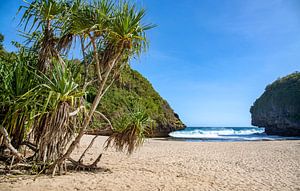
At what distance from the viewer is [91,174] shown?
226 inches

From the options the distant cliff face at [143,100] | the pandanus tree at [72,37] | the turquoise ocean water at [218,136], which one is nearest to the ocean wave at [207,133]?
the turquoise ocean water at [218,136]

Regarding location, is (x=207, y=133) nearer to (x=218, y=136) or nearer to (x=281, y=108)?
(x=218, y=136)

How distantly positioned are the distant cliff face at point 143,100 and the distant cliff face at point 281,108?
20.7 m

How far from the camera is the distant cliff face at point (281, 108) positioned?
1801 inches

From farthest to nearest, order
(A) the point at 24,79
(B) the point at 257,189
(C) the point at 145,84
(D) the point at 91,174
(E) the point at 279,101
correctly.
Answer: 1. (E) the point at 279,101
2. (C) the point at 145,84
3. (D) the point at 91,174
4. (B) the point at 257,189
5. (A) the point at 24,79

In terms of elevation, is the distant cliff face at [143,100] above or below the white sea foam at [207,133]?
above

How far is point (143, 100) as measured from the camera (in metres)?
26.0

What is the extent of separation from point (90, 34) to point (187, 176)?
401 centimetres

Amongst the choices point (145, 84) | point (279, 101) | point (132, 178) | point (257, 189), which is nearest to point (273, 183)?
point (257, 189)

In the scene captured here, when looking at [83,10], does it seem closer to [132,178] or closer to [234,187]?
[132,178]

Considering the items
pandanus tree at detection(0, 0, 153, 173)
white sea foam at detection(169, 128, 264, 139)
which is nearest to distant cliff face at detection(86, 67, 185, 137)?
white sea foam at detection(169, 128, 264, 139)

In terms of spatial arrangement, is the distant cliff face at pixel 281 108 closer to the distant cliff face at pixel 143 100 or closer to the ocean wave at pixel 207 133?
the ocean wave at pixel 207 133

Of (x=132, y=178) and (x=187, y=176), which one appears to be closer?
(x=132, y=178)

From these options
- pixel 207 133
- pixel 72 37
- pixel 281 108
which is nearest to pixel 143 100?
pixel 72 37
